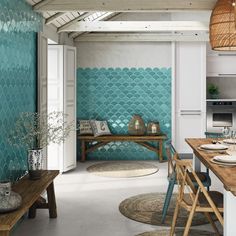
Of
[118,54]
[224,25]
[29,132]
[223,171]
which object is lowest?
[223,171]

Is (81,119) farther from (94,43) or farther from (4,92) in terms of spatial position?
(4,92)

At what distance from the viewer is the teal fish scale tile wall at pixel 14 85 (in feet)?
13.2

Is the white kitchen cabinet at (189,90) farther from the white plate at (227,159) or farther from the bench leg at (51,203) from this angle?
the white plate at (227,159)

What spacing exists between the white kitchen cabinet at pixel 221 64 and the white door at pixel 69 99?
112 inches

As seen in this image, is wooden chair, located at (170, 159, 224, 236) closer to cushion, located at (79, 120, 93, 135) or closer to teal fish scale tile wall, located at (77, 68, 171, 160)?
cushion, located at (79, 120, 93, 135)

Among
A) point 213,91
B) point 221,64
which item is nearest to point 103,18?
point 221,64

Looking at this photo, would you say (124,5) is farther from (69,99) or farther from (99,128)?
(99,128)

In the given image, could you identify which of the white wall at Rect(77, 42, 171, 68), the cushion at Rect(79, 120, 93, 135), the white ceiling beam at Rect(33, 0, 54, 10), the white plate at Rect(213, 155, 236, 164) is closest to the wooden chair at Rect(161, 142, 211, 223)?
the white plate at Rect(213, 155, 236, 164)

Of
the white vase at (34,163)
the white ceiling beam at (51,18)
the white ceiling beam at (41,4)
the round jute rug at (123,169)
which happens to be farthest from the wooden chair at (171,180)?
the white ceiling beam at (51,18)

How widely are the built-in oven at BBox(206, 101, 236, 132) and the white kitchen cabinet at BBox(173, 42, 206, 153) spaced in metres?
0.12

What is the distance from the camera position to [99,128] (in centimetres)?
852

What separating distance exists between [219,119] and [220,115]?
0.08 metres

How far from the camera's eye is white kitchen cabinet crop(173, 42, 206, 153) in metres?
8.46

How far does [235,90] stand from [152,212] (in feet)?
15.6
